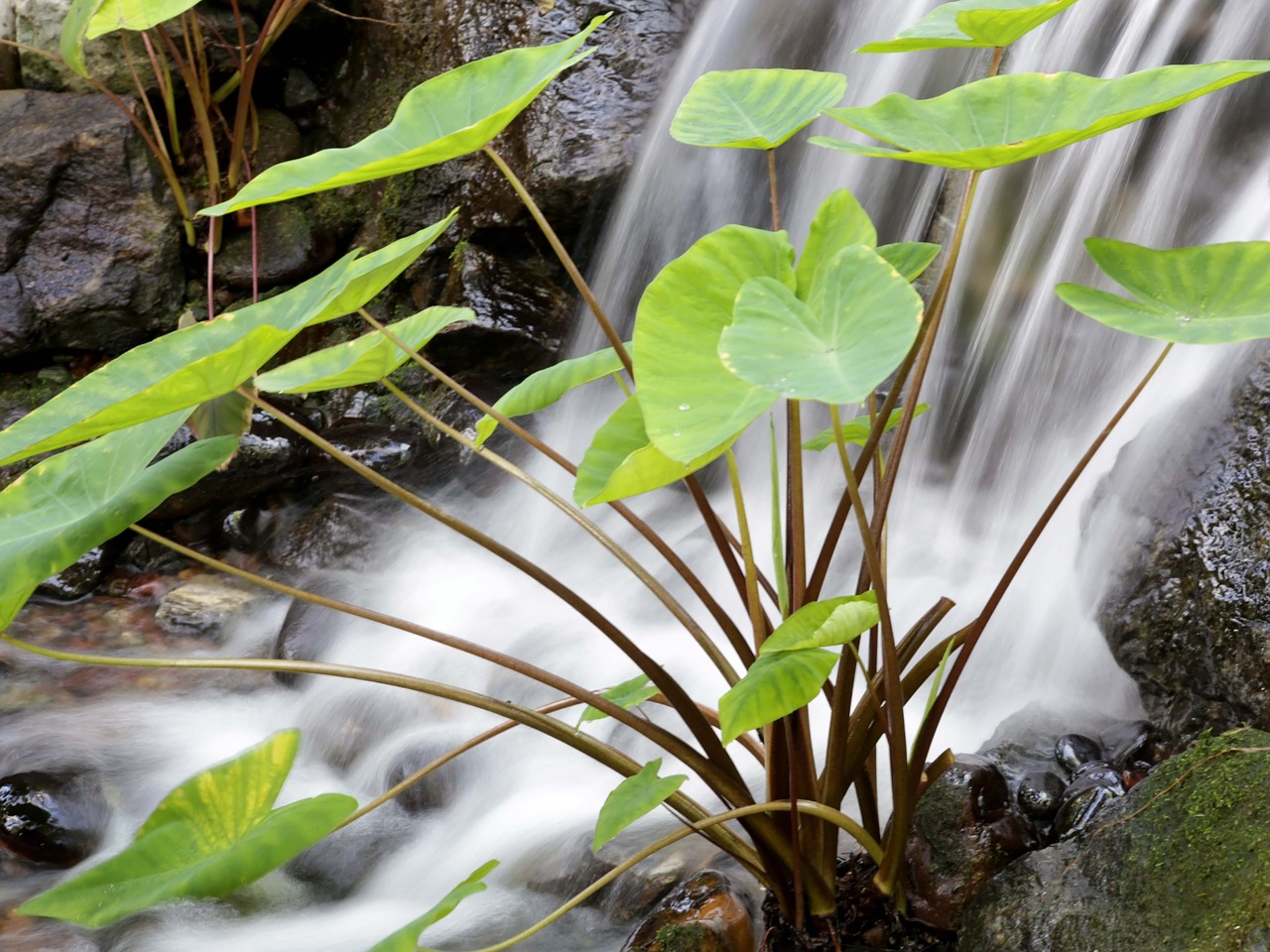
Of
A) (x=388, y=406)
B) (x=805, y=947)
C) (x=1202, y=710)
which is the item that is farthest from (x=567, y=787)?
(x=388, y=406)

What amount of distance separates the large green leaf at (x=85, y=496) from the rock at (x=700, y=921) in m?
0.89

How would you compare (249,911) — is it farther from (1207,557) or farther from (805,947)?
(1207,557)

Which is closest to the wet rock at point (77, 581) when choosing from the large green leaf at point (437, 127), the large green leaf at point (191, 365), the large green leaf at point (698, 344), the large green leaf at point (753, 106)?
the large green leaf at point (191, 365)

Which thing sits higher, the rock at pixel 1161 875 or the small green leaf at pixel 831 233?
the small green leaf at pixel 831 233

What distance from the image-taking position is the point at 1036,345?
276cm

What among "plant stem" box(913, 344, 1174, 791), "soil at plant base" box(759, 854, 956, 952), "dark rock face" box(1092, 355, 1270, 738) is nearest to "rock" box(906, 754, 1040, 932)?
"soil at plant base" box(759, 854, 956, 952)

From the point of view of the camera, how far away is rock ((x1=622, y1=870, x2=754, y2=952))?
1.55 m

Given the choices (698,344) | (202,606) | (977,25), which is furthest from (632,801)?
(202,606)

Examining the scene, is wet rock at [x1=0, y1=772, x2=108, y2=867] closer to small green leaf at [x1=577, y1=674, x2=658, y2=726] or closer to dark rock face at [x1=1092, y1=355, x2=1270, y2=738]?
small green leaf at [x1=577, y1=674, x2=658, y2=726]

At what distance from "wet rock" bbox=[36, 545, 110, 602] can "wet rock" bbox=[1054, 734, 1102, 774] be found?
298cm

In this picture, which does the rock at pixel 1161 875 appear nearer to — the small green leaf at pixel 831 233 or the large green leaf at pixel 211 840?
the small green leaf at pixel 831 233

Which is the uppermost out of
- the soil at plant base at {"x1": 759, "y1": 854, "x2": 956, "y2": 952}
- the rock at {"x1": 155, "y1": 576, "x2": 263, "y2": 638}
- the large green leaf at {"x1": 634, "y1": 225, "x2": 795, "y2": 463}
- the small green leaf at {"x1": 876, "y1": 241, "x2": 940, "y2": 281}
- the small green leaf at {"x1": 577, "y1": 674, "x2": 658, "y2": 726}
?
the small green leaf at {"x1": 876, "y1": 241, "x2": 940, "y2": 281}

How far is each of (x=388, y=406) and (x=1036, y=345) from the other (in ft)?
7.66

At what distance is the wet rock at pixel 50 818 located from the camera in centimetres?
229
